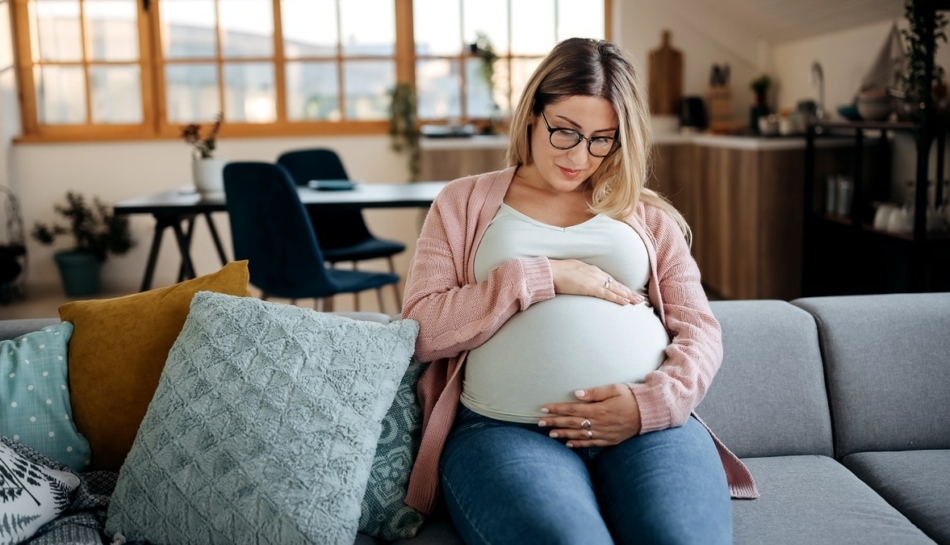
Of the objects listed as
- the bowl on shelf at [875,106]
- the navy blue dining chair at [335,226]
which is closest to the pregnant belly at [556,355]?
the navy blue dining chair at [335,226]

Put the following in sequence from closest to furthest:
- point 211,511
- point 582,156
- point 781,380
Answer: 1. point 211,511
2. point 582,156
3. point 781,380

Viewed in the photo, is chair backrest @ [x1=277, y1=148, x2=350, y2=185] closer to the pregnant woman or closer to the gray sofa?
the gray sofa

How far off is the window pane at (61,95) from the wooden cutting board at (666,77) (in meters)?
3.76

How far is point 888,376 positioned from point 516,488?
0.96m

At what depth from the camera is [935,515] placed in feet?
5.24

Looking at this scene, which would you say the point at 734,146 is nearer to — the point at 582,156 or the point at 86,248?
the point at 582,156

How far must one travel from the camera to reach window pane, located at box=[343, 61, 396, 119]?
6008 millimetres

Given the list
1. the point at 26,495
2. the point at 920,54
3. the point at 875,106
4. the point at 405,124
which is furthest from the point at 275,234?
the point at 405,124

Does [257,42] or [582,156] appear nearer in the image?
[582,156]

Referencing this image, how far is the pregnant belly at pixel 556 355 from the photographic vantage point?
1621 mm

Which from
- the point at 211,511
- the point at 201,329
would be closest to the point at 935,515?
the point at 211,511

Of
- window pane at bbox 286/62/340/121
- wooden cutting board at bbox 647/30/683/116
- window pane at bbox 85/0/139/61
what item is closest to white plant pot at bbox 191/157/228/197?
window pane at bbox 286/62/340/121

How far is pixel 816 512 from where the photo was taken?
5.24ft

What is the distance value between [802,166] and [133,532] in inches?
152
